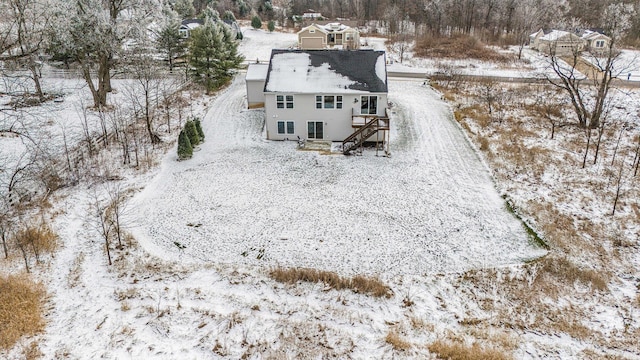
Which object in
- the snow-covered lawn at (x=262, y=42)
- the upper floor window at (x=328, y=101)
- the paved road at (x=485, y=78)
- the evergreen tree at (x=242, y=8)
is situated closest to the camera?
the upper floor window at (x=328, y=101)

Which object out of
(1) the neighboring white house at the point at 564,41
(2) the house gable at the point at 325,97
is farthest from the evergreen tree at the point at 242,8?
(2) the house gable at the point at 325,97

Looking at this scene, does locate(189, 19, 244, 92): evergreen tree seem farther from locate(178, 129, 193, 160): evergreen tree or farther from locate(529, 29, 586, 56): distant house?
locate(529, 29, 586, 56): distant house

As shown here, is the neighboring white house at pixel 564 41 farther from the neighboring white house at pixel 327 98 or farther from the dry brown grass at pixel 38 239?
the dry brown grass at pixel 38 239

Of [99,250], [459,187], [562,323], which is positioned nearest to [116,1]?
[99,250]

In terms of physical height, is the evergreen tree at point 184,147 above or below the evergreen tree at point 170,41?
below

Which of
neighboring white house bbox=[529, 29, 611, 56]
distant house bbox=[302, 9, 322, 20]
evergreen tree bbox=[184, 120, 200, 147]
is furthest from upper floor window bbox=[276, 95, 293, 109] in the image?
distant house bbox=[302, 9, 322, 20]

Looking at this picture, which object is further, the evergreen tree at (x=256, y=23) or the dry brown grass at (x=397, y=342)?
the evergreen tree at (x=256, y=23)

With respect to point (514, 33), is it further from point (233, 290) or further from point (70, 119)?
point (233, 290)
